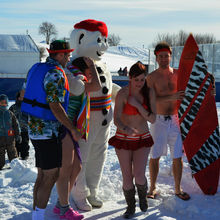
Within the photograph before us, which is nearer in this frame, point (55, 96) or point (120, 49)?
point (55, 96)

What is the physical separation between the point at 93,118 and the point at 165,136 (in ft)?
2.68

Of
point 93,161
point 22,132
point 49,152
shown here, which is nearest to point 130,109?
point 93,161

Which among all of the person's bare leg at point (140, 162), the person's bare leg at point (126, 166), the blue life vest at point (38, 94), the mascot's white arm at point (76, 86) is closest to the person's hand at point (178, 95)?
the person's bare leg at point (140, 162)

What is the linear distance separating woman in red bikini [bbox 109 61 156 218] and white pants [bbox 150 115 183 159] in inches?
18.9

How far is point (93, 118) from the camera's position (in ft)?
11.8

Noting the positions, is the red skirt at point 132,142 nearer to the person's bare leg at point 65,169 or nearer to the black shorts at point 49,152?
the person's bare leg at point 65,169

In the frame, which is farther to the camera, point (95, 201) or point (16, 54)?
point (16, 54)

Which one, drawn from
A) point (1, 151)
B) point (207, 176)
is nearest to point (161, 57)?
point (207, 176)

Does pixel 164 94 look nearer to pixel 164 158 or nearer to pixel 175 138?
pixel 175 138

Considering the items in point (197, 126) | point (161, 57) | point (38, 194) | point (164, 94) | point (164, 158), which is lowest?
point (164, 158)

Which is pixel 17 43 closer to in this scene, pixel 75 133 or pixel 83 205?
pixel 83 205

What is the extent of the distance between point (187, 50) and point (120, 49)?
43093 mm

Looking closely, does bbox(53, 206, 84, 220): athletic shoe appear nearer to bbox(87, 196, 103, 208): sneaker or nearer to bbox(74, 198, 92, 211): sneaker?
bbox(74, 198, 92, 211): sneaker

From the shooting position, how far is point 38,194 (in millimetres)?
2854
